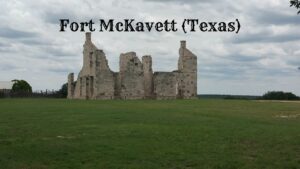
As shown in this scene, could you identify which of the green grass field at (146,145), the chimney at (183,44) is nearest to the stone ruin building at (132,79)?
the chimney at (183,44)

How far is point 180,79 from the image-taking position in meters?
53.3

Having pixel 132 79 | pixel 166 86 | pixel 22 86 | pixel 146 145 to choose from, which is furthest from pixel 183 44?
pixel 146 145

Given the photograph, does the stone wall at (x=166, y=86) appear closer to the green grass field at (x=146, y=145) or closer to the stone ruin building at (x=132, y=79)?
the stone ruin building at (x=132, y=79)

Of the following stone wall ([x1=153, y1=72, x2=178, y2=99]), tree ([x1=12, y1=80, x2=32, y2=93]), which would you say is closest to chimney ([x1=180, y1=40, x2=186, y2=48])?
stone wall ([x1=153, y1=72, x2=178, y2=99])

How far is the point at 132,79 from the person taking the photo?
51031mm

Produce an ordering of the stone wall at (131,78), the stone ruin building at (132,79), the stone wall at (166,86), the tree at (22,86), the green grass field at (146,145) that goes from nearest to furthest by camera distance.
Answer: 1. the green grass field at (146,145)
2. the stone ruin building at (132,79)
3. the stone wall at (131,78)
4. the stone wall at (166,86)
5. the tree at (22,86)

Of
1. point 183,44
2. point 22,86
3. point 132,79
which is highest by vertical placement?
point 183,44

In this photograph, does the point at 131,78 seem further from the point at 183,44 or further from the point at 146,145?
the point at 146,145

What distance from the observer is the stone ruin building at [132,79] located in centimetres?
5028

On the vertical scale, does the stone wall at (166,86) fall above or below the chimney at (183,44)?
below

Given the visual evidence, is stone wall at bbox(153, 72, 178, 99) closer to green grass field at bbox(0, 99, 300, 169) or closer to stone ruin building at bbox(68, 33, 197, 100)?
stone ruin building at bbox(68, 33, 197, 100)

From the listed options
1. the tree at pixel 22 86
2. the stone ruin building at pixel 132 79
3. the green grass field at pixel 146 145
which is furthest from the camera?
the tree at pixel 22 86

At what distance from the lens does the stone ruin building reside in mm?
50281

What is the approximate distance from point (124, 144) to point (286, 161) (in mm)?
4105
